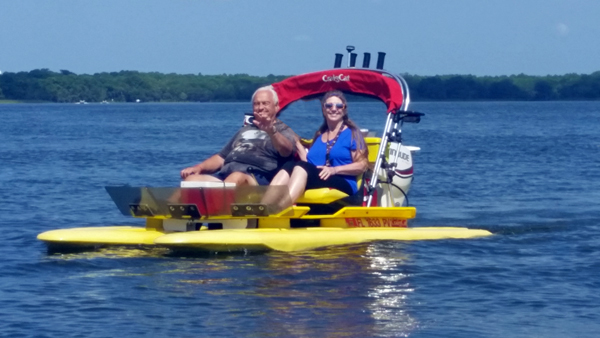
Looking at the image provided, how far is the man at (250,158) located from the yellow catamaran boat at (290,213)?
35 centimetres

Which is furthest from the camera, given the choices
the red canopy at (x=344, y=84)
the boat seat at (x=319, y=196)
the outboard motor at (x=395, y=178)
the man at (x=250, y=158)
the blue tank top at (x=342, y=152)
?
the red canopy at (x=344, y=84)

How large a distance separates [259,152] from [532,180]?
35.8 feet

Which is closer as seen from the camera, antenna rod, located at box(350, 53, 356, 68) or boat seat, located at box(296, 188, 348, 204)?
boat seat, located at box(296, 188, 348, 204)

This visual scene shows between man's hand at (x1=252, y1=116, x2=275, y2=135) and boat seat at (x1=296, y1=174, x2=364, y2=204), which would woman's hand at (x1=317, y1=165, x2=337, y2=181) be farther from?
man's hand at (x1=252, y1=116, x2=275, y2=135)

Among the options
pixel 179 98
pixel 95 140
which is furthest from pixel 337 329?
pixel 179 98

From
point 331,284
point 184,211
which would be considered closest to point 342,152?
point 184,211

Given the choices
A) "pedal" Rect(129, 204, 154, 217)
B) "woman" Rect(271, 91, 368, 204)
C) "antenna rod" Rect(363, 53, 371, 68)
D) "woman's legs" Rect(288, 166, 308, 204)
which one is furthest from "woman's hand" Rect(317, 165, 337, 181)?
"antenna rod" Rect(363, 53, 371, 68)

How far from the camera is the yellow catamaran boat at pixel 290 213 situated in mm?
10117

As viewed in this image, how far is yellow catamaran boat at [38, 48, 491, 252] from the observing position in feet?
33.2

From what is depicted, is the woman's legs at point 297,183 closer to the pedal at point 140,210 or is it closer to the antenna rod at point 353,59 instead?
the pedal at point 140,210

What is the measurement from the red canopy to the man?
125cm

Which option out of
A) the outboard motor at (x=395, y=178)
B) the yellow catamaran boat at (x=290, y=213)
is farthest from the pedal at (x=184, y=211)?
the outboard motor at (x=395, y=178)

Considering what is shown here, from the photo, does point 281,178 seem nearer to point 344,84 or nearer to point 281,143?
point 281,143

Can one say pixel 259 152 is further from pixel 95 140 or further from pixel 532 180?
pixel 95 140
